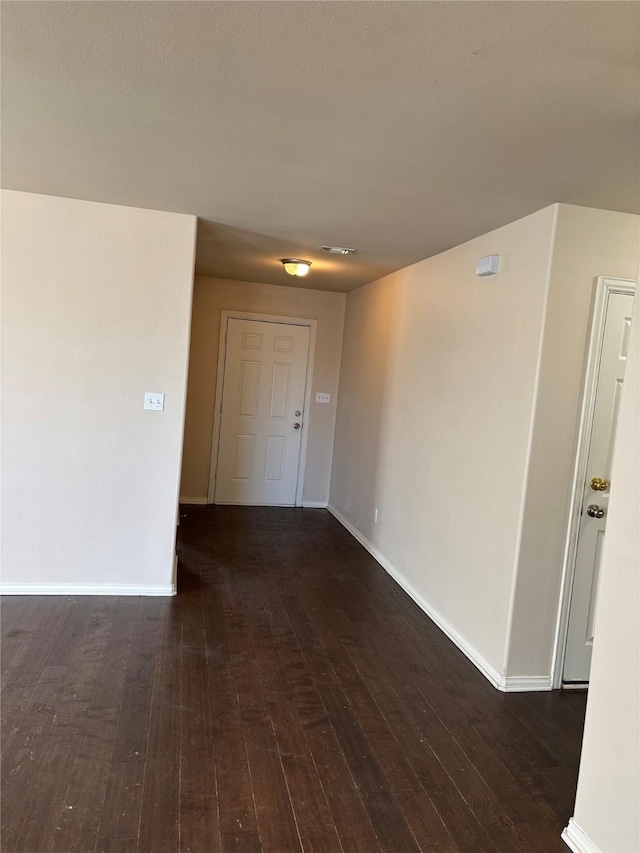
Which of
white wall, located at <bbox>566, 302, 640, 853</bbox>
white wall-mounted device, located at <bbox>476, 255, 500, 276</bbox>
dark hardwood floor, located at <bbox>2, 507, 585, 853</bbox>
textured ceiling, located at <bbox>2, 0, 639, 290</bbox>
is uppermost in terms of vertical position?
textured ceiling, located at <bbox>2, 0, 639, 290</bbox>

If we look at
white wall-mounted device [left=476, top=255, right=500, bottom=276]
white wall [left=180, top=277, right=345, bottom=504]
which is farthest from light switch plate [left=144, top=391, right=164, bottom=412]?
white wall [left=180, top=277, right=345, bottom=504]

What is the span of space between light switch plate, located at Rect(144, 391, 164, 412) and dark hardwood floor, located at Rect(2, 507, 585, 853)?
119 centimetres

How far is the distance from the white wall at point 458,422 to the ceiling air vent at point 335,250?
57 cm

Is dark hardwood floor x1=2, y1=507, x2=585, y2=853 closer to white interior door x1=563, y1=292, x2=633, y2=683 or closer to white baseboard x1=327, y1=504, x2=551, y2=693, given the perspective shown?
white baseboard x1=327, y1=504, x2=551, y2=693

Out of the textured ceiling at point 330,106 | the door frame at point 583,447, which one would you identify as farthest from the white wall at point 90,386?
the door frame at point 583,447

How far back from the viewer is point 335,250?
4.15 m

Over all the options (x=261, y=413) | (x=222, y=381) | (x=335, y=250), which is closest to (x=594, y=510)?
(x=335, y=250)

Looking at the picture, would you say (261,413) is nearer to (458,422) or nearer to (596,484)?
(458,422)

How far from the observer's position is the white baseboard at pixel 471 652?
9.53 ft

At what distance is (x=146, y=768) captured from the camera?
211 centimetres

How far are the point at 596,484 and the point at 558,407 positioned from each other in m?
0.45

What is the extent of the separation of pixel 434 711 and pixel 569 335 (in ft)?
6.14

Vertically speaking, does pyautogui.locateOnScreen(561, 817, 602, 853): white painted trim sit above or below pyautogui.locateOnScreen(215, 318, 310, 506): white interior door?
below

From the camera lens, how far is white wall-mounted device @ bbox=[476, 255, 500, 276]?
10.4 ft
